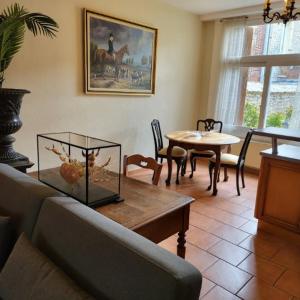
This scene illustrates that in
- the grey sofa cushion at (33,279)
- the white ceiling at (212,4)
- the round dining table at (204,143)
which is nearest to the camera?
the grey sofa cushion at (33,279)

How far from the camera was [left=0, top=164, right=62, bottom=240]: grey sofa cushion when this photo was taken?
127cm

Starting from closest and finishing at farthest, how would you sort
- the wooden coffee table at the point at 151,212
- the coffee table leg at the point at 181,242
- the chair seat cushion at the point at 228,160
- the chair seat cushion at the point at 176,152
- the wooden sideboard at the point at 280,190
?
the wooden coffee table at the point at 151,212
the coffee table leg at the point at 181,242
the wooden sideboard at the point at 280,190
the chair seat cushion at the point at 228,160
the chair seat cushion at the point at 176,152

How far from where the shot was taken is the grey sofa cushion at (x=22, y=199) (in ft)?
4.17

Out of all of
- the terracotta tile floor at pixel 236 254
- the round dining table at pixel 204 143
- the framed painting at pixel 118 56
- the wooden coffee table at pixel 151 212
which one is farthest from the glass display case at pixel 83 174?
the framed painting at pixel 118 56

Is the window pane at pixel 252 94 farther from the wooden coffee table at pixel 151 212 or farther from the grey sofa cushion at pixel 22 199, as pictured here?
the grey sofa cushion at pixel 22 199

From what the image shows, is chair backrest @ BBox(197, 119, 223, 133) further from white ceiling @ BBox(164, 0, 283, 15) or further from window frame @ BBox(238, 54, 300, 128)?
white ceiling @ BBox(164, 0, 283, 15)

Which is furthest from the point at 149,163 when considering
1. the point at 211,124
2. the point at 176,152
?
the point at 211,124

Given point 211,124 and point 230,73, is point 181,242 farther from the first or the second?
point 230,73

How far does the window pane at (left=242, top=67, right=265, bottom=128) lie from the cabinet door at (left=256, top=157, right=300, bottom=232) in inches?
90.7

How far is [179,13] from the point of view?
457 cm

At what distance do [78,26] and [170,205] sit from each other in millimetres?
2763

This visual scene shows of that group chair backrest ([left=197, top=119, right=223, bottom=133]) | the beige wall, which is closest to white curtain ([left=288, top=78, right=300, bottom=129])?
chair backrest ([left=197, top=119, right=223, bottom=133])

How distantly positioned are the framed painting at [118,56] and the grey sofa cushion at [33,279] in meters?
2.79

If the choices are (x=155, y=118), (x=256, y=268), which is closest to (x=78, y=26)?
(x=155, y=118)
